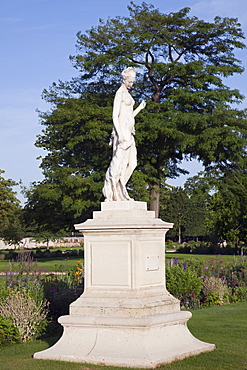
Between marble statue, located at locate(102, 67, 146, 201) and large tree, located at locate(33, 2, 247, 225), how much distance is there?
20497 mm

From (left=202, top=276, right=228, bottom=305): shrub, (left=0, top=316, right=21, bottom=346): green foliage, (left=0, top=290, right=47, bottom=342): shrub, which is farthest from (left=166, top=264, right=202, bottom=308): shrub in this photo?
(left=0, top=316, right=21, bottom=346): green foliage

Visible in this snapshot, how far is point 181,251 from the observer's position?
190 feet

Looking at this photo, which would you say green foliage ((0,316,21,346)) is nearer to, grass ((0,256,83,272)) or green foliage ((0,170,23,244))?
grass ((0,256,83,272))

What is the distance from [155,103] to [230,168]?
544 cm

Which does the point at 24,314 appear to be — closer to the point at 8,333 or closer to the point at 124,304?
the point at 8,333

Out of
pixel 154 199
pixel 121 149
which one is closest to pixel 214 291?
pixel 121 149

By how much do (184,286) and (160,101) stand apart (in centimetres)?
1977

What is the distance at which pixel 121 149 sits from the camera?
1042 cm

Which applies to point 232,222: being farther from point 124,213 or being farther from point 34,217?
point 124,213

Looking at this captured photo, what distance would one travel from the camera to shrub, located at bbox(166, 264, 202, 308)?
1659 cm

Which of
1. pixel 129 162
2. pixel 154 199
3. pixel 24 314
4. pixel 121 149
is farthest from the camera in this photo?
pixel 154 199

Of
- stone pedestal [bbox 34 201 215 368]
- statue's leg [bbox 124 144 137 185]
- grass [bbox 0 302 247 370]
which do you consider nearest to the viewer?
grass [bbox 0 302 247 370]

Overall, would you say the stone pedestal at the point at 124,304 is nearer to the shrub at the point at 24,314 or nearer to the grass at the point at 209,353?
the grass at the point at 209,353

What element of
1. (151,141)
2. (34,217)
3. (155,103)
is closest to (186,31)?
(155,103)
